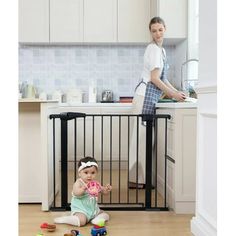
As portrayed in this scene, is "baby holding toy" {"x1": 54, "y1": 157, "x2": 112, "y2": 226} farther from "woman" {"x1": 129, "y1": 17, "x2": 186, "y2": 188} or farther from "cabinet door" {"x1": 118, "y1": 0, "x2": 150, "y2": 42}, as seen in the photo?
"cabinet door" {"x1": 118, "y1": 0, "x2": 150, "y2": 42}

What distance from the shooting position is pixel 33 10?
5.04 metres

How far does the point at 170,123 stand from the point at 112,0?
2515 millimetres

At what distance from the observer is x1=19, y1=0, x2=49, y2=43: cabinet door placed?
16.5ft

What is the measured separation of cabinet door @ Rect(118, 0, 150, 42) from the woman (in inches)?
60.1

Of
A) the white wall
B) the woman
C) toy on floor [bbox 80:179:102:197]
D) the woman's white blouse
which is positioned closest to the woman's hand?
the woman

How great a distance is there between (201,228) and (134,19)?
11.0 feet

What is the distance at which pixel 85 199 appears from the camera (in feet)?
8.86

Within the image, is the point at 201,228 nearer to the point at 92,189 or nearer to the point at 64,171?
the point at 92,189

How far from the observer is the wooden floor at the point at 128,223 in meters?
2.42

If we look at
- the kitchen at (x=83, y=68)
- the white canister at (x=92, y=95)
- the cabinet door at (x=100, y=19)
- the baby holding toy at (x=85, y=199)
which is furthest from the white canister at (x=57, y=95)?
the baby holding toy at (x=85, y=199)

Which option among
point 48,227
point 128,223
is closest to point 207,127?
point 128,223

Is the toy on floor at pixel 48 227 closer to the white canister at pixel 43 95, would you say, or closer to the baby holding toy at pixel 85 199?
the baby holding toy at pixel 85 199
